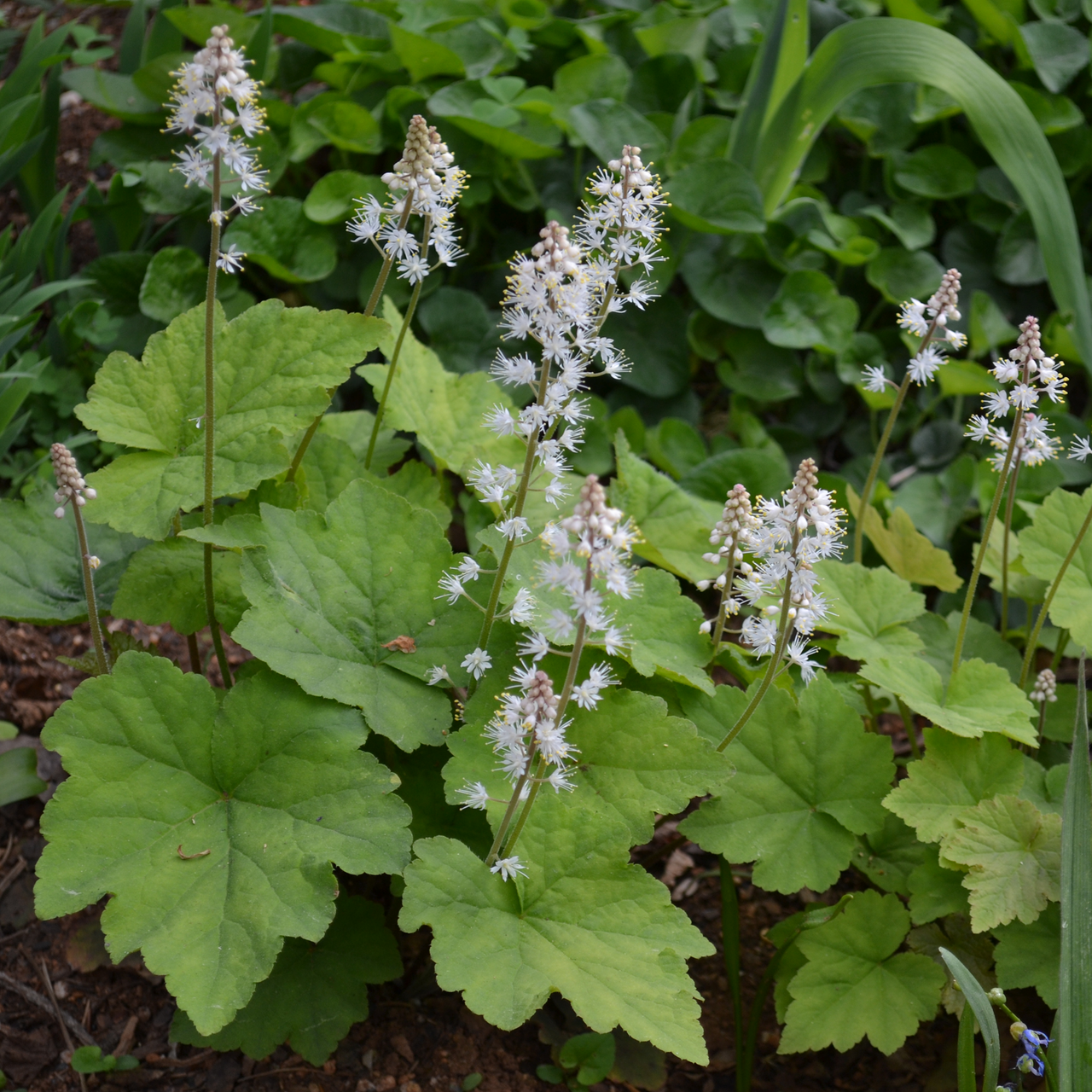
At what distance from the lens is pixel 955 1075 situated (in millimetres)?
2396

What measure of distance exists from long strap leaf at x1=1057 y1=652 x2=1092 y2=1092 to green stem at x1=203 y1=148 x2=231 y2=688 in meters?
1.86

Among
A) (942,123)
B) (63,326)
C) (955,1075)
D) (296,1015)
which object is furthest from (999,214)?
(296,1015)

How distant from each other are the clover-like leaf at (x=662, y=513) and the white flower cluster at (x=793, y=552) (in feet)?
2.34

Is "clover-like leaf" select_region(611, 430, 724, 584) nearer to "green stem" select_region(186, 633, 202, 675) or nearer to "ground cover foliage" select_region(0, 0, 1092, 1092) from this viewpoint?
"ground cover foliage" select_region(0, 0, 1092, 1092)

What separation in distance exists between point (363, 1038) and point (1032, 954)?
1490 mm

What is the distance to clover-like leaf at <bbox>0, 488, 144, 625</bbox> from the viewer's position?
2309mm

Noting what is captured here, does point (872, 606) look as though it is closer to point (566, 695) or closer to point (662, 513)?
point (662, 513)

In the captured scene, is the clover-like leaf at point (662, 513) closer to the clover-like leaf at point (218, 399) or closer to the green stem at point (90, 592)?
the clover-like leaf at point (218, 399)

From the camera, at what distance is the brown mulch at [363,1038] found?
2252 mm

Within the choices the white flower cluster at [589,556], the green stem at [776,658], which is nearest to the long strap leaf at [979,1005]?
the green stem at [776,658]

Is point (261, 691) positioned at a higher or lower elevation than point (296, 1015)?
higher

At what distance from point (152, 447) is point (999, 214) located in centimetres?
360

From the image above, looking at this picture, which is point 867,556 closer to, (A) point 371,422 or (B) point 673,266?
(B) point 673,266

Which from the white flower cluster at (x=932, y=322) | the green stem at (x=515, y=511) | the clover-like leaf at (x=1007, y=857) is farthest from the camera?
the white flower cluster at (x=932, y=322)
